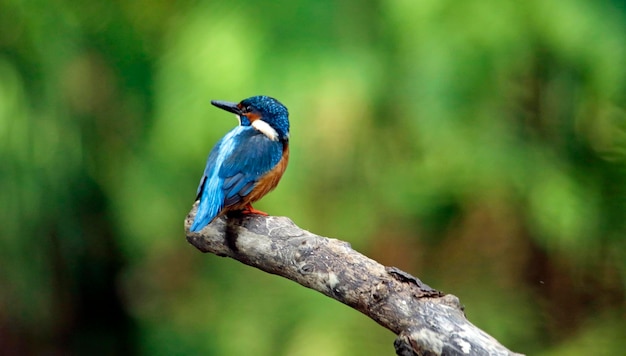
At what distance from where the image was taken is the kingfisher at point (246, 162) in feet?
5.71

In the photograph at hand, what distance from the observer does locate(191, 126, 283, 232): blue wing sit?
172 centimetres

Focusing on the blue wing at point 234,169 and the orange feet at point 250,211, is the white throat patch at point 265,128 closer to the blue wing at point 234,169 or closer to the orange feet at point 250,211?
the blue wing at point 234,169

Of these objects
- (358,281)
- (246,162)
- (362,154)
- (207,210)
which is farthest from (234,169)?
(362,154)

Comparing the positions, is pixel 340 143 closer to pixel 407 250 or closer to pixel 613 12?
pixel 407 250

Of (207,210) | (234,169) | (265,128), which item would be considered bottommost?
(207,210)

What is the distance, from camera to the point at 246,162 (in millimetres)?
1831

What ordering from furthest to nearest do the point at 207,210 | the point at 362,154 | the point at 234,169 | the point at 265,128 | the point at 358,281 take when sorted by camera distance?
the point at 362,154 < the point at 265,128 < the point at 234,169 < the point at 207,210 < the point at 358,281

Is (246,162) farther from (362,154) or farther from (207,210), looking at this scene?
(362,154)

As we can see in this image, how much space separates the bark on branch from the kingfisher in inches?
2.3

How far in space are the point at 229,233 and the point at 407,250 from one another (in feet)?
3.68

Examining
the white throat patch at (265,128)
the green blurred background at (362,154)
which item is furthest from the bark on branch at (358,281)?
the green blurred background at (362,154)

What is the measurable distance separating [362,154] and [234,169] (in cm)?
94

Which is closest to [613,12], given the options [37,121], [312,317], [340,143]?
[340,143]

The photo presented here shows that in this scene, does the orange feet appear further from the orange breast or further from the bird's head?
the bird's head
